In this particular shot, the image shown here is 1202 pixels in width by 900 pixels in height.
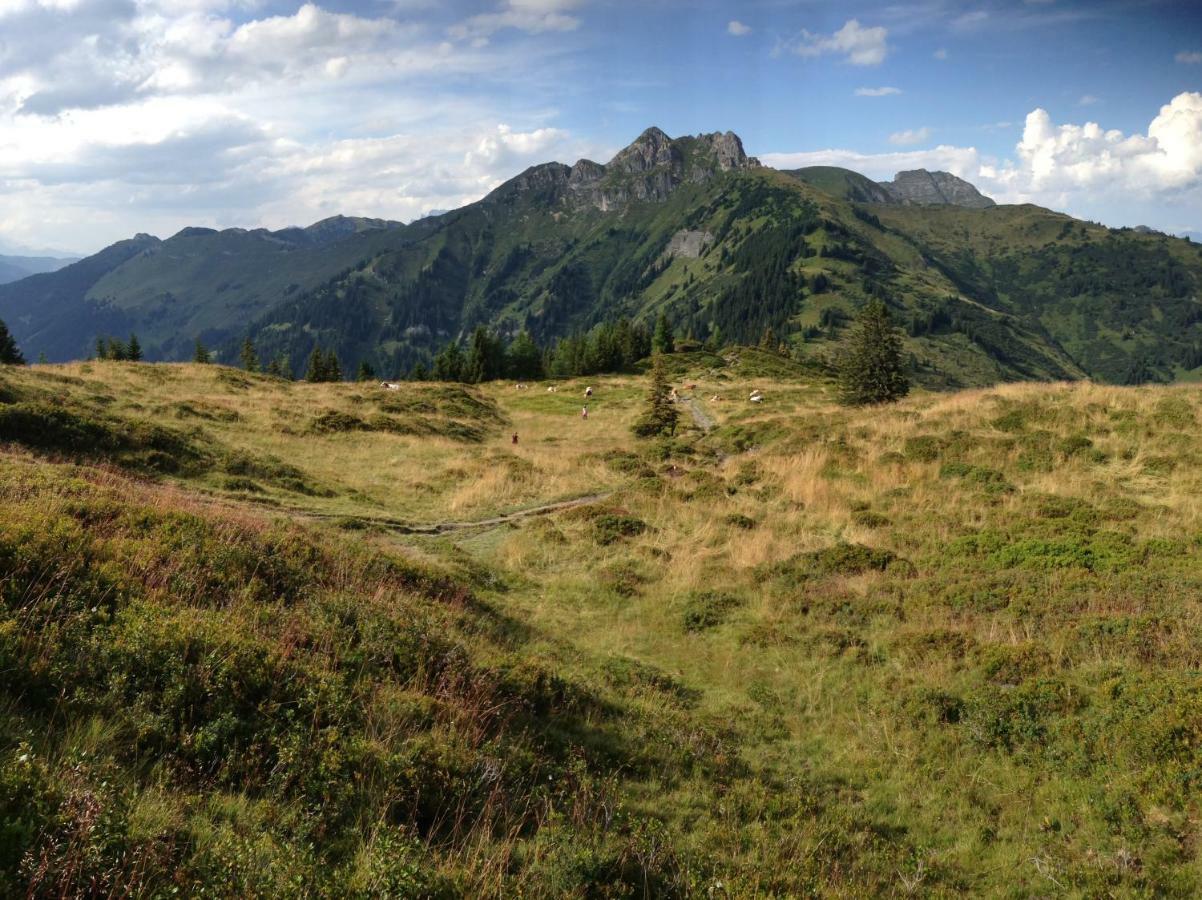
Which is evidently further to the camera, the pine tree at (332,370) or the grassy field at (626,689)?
the pine tree at (332,370)

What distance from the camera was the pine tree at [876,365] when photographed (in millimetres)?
64625

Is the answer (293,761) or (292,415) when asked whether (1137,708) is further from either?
(292,415)

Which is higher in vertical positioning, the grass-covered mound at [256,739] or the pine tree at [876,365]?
the pine tree at [876,365]

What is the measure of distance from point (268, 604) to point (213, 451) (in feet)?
66.3

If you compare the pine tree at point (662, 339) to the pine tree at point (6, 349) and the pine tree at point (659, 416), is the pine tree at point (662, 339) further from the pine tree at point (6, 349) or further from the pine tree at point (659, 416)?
the pine tree at point (6, 349)

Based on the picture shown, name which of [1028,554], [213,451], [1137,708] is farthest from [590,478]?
[1137,708]

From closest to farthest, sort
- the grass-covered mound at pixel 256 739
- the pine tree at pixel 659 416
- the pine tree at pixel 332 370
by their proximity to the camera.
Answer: the grass-covered mound at pixel 256 739 < the pine tree at pixel 659 416 < the pine tree at pixel 332 370

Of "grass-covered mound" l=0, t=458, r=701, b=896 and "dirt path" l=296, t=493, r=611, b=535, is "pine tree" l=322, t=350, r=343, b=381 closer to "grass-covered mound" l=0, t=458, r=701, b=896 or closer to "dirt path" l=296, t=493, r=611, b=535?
"dirt path" l=296, t=493, r=611, b=535

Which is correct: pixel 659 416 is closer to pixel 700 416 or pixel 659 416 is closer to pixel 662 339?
pixel 700 416

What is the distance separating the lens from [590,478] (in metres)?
A: 31.2

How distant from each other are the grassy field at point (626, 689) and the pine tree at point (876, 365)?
43841mm

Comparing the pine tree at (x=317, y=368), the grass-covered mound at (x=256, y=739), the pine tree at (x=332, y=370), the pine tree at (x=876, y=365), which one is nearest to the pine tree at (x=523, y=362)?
the pine tree at (x=332, y=370)

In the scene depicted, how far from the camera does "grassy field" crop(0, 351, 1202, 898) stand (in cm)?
573

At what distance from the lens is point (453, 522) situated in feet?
79.0
